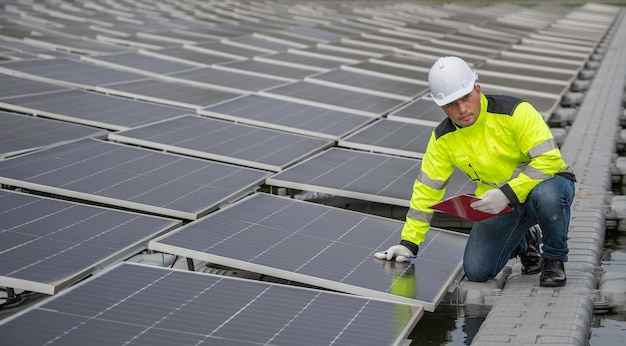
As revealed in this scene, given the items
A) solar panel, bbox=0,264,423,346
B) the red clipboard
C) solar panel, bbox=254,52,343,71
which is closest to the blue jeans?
the red clipboard

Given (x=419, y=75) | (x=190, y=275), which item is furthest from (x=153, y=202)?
(x=419, y=75)

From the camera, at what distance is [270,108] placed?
16.4 m

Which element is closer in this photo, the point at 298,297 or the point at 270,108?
the point at 298,297

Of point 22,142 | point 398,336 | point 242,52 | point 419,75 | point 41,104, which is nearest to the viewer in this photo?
point 398,336

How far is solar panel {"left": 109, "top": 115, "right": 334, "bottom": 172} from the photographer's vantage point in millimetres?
12859

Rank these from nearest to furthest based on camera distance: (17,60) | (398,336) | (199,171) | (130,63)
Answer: (398,336) → (199,171) → (17,60) → (130,63)

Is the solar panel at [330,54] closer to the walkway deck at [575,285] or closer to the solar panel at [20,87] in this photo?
the walkway deck at [575,285]

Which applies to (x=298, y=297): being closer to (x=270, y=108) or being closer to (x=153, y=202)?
(x=153, y=202)

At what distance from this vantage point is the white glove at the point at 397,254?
28.6ft

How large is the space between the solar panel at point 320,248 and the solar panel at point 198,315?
1.27ft

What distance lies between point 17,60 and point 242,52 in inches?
305

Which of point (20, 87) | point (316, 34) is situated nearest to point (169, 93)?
point (20, 87)

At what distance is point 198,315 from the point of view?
23.4ft

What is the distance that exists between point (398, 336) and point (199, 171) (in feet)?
18.3
